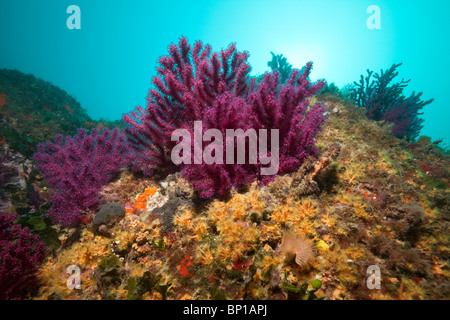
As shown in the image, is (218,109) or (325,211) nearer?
(325,211)

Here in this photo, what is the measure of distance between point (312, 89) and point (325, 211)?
208 centimetres

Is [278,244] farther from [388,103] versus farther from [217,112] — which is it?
[388,103]

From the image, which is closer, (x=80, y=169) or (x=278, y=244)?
(x=278, y=244)

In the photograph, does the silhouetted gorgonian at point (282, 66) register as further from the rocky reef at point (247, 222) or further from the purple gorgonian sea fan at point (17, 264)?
the purple gorgonian sea fan at point (17, 264)

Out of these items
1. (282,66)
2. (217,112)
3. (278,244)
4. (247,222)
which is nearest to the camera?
(278,244)

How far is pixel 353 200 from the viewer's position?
255 cm

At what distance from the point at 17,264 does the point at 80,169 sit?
1.92 meters

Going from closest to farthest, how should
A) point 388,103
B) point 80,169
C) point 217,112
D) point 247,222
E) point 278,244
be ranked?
point 278,244 < point 247,222 < point 217,112 < point 80,169 < point 388,103

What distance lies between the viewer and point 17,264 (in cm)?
245

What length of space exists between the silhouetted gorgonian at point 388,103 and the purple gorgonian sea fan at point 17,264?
966 centimetres

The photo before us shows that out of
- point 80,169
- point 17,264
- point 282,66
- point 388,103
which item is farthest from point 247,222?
point 282,66

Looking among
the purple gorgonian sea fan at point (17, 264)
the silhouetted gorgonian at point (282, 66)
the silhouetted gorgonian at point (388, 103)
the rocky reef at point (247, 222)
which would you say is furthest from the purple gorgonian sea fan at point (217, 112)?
the silhouetted gorgonian at point (282, 66)
